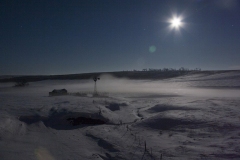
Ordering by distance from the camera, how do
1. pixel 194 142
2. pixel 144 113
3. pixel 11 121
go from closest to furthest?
pixel 194 142, pixel 11 121, pixel 144 113

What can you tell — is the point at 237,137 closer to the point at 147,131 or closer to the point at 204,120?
the point at 204,120

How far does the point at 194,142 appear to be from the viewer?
6965 millimetres

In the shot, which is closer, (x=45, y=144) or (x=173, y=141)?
(x=45, y=144)

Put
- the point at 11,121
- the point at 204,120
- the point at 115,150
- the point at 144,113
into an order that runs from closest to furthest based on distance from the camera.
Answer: the point at 115,150 → the point at 11,121 → the point at 204,120 → the point at 144,113

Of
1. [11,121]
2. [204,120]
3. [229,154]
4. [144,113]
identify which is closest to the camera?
[229,154]

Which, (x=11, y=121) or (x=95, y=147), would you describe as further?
(x=11, y=121)

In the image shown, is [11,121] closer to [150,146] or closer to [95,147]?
[95,147]

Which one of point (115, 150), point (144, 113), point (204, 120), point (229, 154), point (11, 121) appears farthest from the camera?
point (144, 113)

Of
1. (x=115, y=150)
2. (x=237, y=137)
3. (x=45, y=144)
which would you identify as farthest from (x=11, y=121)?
(x=237, y=137)

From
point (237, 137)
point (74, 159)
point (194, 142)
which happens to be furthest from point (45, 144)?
point (237, 137)

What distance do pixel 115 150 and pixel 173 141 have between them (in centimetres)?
205

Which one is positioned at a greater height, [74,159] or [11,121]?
[11,121]

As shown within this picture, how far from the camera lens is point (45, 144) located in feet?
21.7

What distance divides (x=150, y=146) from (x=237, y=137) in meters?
2.91
